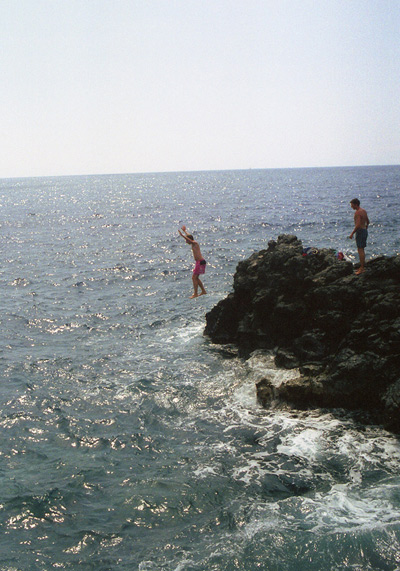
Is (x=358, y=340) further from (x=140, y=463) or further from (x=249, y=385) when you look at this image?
(x=140, y=463)

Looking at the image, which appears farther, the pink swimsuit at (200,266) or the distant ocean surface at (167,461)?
the pink swimsuit at (200,266)

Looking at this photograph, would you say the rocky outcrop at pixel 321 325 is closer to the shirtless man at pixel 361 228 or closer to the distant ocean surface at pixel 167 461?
the shirtless man at pixel 361 228

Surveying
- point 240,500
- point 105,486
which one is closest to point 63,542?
point 105,486

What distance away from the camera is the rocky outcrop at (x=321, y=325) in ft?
46.9

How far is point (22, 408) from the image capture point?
1603 cm

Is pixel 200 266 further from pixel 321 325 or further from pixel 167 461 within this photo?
pixel 167 461

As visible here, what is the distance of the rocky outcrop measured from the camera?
14305mm

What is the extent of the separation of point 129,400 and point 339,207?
6700 cm

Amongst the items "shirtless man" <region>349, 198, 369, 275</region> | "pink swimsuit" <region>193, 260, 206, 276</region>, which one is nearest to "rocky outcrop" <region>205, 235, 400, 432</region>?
"shirtless man" <region>349, 198, 369, 275</region>

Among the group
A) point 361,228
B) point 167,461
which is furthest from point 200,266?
point 167,461

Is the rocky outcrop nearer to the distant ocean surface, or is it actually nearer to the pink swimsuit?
the distant ocean surface

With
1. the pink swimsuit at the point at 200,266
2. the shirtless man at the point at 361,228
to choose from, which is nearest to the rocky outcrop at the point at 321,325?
the shirtless man at the point at 361,228

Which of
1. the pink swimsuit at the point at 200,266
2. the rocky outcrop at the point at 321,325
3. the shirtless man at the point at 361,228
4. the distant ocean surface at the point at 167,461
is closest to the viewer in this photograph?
the distant ocean surface at the point at 167,461

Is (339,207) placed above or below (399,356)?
above
